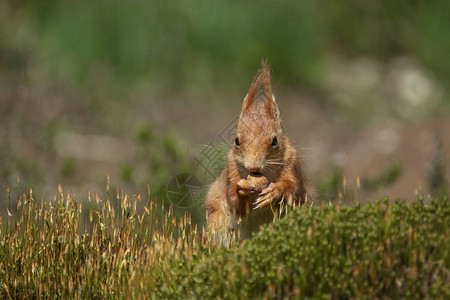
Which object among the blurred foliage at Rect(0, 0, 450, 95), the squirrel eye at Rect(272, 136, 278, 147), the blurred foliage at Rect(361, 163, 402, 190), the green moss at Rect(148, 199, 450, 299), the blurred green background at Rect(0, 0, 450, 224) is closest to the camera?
the green moss at Rect(148, 199, 450, 299)

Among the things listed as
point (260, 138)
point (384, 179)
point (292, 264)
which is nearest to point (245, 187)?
point (260, 138)

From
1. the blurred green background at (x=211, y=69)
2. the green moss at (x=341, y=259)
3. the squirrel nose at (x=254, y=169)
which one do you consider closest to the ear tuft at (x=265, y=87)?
the squirrel nose at (x=254, y=169)

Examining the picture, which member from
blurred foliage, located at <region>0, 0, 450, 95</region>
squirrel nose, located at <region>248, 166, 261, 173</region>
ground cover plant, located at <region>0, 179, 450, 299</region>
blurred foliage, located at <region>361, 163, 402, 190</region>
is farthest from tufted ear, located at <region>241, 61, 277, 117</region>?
blurred foliage, located at <region>0, 0, 450, 95</region>

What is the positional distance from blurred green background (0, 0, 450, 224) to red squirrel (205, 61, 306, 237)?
481 centimetres

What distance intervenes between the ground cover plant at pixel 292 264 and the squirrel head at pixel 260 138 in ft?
1.78

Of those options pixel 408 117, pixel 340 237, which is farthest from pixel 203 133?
pixel 340 237

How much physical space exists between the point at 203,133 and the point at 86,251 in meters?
5.78

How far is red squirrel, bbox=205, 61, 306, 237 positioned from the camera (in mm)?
4188

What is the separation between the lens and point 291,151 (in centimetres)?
446

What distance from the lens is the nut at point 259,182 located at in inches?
165

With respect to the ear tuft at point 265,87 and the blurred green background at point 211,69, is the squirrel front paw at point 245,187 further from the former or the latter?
the blurred green background at point 211,69

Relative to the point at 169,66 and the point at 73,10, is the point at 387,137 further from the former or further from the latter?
the point at 73,10

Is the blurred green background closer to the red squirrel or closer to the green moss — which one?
the red squirrel

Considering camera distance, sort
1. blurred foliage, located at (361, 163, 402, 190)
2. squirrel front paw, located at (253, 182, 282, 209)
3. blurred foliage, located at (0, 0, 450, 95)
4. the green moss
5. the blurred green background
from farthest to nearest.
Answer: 1. blurred foliage, located at (0, 0, 450, 95)
2. the blurred green background
3. blurred foliage, located at (361, 163, 402, 190)
4. squirrel front paw, located at (253, 182, 282, 209)
5. the green moss
